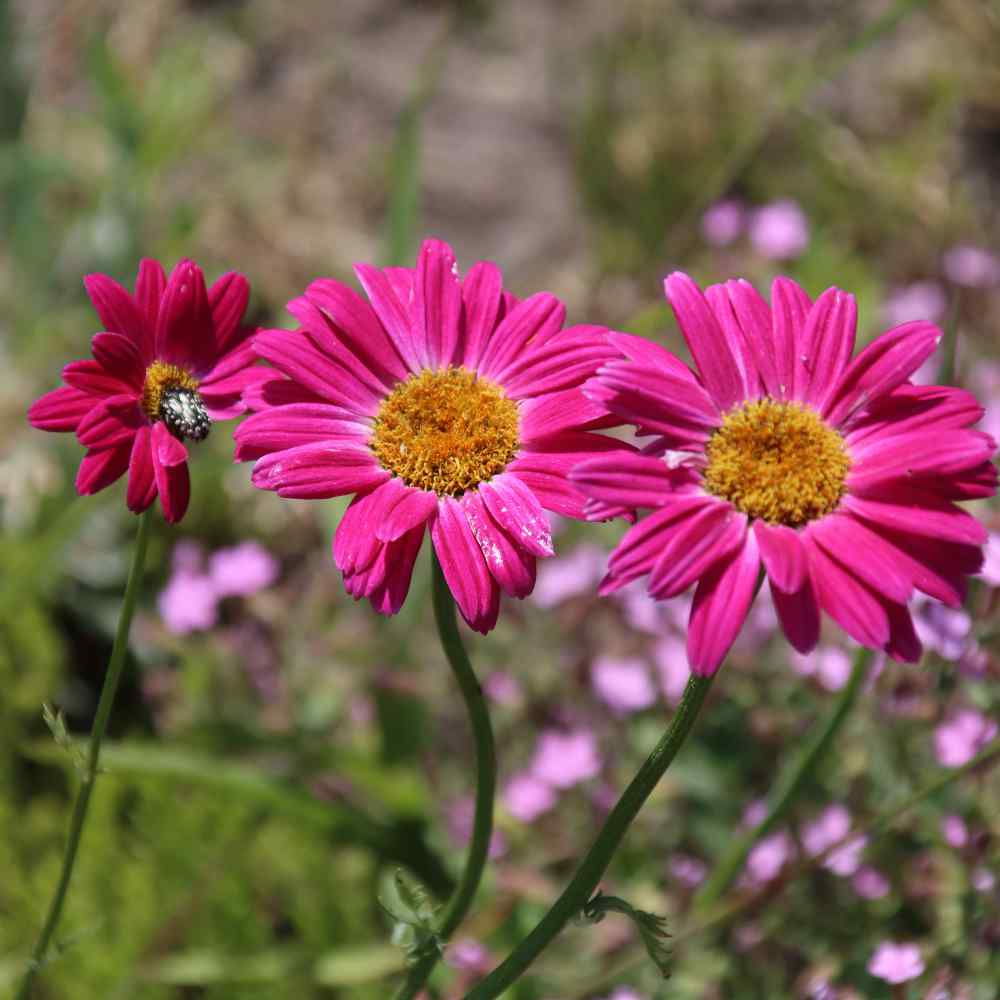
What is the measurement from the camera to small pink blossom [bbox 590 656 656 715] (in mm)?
2047

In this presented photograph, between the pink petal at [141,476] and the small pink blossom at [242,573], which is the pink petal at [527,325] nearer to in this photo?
the pink petal at [141,476]

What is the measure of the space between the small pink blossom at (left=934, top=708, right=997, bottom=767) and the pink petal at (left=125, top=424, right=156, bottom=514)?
43.2 inches

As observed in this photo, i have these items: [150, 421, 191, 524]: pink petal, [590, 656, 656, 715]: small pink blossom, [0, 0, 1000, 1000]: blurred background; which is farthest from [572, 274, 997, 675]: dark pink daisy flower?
[590, 656, 656, 715]: small pink blossom

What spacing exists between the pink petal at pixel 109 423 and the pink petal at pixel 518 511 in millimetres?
308

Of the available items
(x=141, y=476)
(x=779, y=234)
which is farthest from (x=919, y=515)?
(x=779, y=234)

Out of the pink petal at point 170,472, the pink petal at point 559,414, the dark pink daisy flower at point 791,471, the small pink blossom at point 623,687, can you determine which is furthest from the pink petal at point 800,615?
the small pink blossom at point 623,687

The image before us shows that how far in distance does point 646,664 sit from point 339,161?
1908 millimetres

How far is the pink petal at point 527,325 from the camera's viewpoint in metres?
1.16

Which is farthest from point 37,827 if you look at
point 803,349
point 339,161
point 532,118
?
point 532,118

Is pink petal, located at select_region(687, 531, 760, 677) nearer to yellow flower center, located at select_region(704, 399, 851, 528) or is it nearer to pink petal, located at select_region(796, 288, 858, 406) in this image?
yellow flower center, located at select_region(704, 399, 851, 528)

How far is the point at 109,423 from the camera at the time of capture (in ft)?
3.44

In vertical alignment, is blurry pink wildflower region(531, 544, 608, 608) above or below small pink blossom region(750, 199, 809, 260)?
below

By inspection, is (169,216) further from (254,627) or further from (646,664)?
(646,664)

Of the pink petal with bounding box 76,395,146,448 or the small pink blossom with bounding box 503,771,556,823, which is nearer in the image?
the pink petal with bounding box 76,395,146,448
